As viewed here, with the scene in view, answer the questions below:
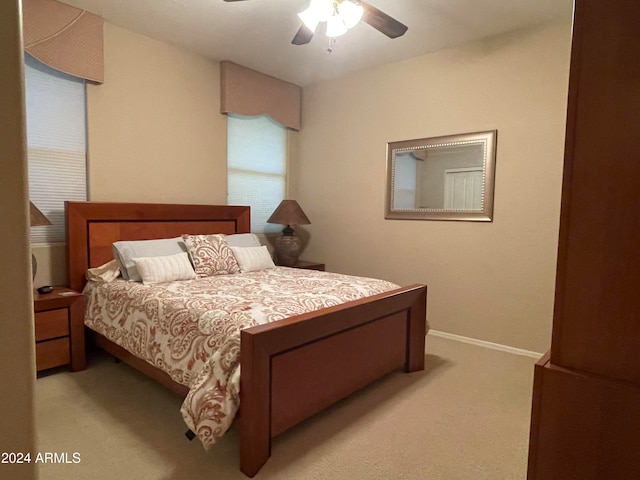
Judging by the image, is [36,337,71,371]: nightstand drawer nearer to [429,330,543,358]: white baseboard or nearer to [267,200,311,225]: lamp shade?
[267,200,311,225]: lamp shade

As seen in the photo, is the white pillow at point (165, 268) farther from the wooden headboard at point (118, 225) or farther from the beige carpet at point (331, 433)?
the beige carpet at point (331, 433)

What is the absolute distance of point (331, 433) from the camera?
197 centimetres

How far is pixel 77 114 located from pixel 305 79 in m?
2.36

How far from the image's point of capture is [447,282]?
139 inches

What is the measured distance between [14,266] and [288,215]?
3483mm

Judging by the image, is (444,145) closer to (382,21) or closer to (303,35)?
(382,21)

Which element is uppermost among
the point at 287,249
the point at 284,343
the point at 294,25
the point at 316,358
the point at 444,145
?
the point at 294,25

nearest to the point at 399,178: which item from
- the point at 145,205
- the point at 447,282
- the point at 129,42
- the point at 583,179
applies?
the point at 447,282

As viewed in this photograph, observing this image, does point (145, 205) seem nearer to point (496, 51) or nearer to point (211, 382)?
point (211, 382)

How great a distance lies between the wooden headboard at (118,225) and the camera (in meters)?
2.88

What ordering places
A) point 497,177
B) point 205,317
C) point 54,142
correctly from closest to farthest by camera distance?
point 205,317 → point 54,142 → point 497,177

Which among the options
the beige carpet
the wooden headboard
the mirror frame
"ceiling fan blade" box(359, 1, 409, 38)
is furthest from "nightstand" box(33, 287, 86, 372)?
the mirror frame

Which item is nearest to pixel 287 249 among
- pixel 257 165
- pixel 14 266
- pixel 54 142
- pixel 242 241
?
pixel 242 241

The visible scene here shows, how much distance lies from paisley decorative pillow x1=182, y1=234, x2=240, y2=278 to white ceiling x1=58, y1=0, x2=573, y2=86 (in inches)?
69.2
